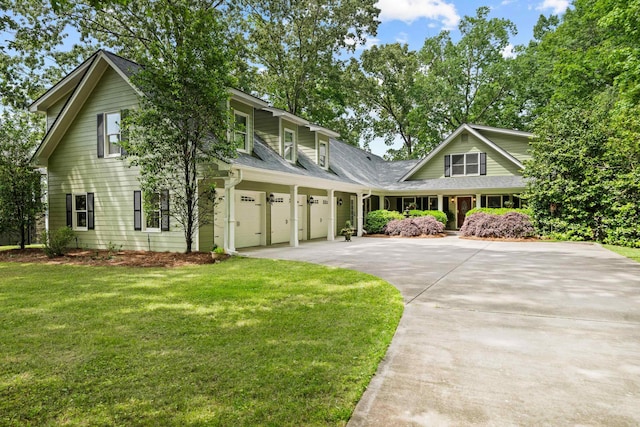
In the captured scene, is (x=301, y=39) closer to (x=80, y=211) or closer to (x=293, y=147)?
(x=293, y=147)

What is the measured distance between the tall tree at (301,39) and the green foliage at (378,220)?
11284 millimetres

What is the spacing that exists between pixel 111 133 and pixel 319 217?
30.6 feet

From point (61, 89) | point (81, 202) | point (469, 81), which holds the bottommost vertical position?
point (81, 202)

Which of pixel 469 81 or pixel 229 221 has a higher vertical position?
pixel 469 81

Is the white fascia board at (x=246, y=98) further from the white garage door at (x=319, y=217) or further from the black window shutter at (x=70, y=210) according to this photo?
the black window shutter at (x=70, y=210)

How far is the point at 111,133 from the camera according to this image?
12.4 m

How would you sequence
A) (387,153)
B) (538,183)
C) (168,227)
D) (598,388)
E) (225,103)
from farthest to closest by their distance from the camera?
1. (387,153)
2. (538,183)
3. (168,227)
4. (225,103)
5. (598,388)

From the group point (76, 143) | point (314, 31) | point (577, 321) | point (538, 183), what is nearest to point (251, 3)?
point (314, 31)

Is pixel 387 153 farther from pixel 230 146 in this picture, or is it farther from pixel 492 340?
pixel 492 340

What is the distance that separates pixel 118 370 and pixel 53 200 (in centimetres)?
1332

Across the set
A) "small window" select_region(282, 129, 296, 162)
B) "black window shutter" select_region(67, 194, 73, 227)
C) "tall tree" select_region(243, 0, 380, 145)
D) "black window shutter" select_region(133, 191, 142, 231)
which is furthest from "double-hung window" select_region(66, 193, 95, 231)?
"tall tree" select_region(243, 0, 380, 145)

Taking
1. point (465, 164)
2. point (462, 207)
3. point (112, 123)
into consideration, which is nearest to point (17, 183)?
point (112, 123)

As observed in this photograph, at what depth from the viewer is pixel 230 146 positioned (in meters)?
10.1

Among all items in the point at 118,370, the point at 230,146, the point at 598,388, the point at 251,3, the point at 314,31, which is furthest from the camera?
the point at 314,31
